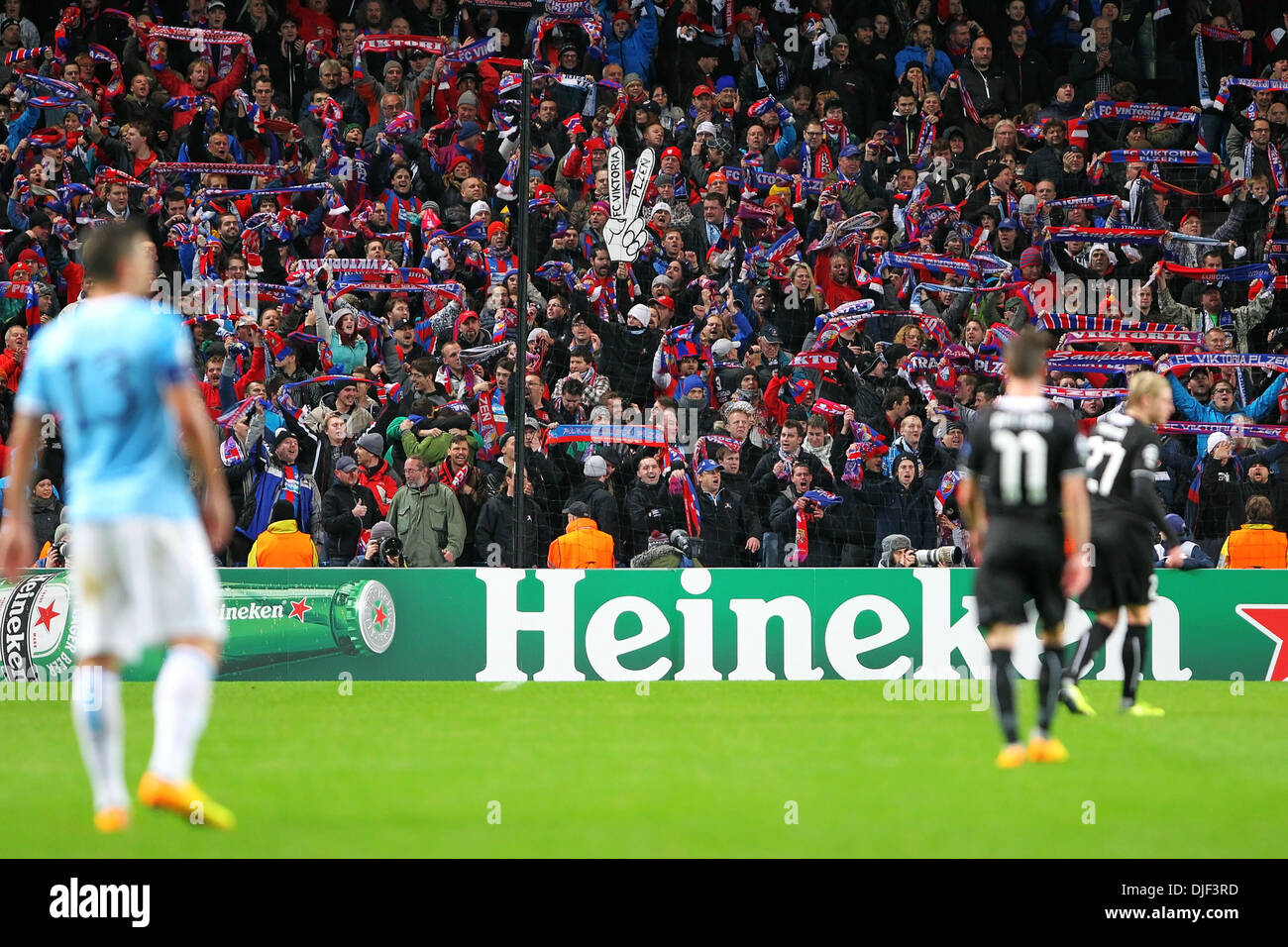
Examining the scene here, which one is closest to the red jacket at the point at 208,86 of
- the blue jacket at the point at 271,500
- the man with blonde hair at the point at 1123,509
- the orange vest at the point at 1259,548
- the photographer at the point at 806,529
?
the blue jacket at the point at 271,500

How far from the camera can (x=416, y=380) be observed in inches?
573

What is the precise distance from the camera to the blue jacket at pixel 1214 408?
1452 cm

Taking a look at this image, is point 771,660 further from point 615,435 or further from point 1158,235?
point 1158,235

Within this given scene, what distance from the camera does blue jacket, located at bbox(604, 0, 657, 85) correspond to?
62.3 feet

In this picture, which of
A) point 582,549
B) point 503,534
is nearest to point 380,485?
point 503,534

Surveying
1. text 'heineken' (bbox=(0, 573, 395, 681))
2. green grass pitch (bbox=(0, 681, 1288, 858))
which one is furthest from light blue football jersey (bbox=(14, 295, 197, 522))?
text 'heineken' (bbox=(0, 573, 395, 681))

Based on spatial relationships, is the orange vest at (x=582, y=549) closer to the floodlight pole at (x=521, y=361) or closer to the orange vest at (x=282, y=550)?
the floodlight pole at (x=521, y=361)

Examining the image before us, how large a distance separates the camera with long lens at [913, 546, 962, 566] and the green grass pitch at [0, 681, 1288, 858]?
7.29 ft

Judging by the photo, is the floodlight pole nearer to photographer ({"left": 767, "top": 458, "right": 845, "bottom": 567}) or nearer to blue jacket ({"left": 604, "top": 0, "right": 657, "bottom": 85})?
photographer ({"left": 767, "top": 458, "right": 845, "bottom": 567})

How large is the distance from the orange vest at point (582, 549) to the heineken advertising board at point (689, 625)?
362mm

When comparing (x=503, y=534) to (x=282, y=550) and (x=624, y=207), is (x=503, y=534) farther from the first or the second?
(x=624, y=207)

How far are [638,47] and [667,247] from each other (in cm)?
404

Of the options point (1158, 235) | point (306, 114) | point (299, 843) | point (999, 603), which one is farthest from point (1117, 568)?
point (306, 114)

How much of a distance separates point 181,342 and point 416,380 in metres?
9.26
